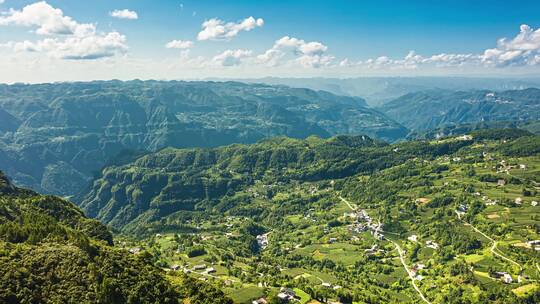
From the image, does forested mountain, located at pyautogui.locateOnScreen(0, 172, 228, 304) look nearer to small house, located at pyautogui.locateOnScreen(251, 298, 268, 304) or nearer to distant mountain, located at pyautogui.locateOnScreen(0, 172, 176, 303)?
distant mountain, located at pyautogui.locateOnScreen(0, 172, 176, 303)

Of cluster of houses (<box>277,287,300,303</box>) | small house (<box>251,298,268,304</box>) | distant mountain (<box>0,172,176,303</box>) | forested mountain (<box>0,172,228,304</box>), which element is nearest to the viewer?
distant mountain (<box>0,172,176,303</box>)

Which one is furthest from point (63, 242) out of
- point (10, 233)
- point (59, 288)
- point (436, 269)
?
point (436, 269)

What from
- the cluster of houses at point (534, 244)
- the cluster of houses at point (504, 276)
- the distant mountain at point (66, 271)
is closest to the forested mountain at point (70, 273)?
the distant mountain at point (66, 271)

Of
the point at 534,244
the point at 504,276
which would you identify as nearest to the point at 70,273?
the point at 504,276

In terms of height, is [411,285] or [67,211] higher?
[67,211]

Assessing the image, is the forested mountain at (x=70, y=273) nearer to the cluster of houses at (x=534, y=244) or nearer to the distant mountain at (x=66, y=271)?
the distant mountain at (x=66, y=271)

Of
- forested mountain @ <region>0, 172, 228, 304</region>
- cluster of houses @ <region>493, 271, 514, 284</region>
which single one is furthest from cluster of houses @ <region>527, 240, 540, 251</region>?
forested mountain @ <region>0, 172, 228, 304</region>

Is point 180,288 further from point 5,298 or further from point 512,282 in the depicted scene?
point 512,282

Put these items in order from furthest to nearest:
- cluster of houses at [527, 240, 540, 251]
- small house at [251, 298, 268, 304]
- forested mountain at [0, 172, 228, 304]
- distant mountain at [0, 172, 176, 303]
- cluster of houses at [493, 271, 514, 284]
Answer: cluster of houses at [527, 240, 540, 251], cluster of houses at [493, 271, 514, 284], small house at [251, 298, 268, 304], forested mountain at [0, 172, 228, 304], distant mountain at [0, 172, 176, 303]

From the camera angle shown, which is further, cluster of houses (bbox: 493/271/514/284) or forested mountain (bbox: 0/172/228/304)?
cluster of houses (bbox: 493/271/514/284)
